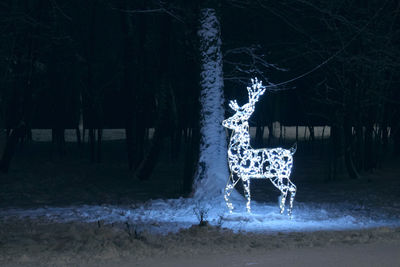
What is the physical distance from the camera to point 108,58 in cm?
3631

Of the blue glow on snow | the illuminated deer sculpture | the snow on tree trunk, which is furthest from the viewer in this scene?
the snow on tree trunk

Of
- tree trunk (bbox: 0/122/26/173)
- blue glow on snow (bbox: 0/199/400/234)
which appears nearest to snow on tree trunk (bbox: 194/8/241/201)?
blue glow on snow (bbox: 0/199/400/234)

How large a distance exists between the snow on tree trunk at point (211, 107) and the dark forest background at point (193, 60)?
0.22 metres

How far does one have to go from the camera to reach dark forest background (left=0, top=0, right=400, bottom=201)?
15.7 m

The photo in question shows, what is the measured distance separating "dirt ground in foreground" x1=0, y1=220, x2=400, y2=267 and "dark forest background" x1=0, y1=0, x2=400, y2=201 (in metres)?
5.50

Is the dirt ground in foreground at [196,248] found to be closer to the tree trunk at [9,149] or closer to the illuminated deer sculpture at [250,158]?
A: the illuminated deer sculpture at [250,158]

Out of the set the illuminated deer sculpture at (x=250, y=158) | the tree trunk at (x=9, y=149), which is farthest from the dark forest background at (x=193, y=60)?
the illuminated deer sculpture at (x=250, y=158)

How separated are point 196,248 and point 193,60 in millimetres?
7392

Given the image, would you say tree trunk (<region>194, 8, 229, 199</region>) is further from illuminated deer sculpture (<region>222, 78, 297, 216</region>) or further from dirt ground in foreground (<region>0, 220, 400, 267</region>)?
dirt ground in foreground (<region>0, 220, 400, 267</region>)

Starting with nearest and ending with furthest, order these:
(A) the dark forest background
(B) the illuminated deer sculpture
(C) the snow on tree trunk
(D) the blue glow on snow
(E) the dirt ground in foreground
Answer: (E) the dirt ground in foreground < (D) the blue glow on snow < (B) the illuminated deer sculpture < (C) the snow on tree trunk < (A) the dark forest background

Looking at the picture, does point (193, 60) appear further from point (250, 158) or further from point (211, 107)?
point (250, 158)

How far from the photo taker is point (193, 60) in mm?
14859

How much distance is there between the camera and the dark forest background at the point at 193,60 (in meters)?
15.7

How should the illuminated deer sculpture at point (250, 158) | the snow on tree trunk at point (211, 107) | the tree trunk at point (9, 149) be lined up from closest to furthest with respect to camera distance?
the illuminated deer sculpture at point (250, 158) → the snow on tree trunk at point (211, 107) → the tree trunk at point (9, 149)
